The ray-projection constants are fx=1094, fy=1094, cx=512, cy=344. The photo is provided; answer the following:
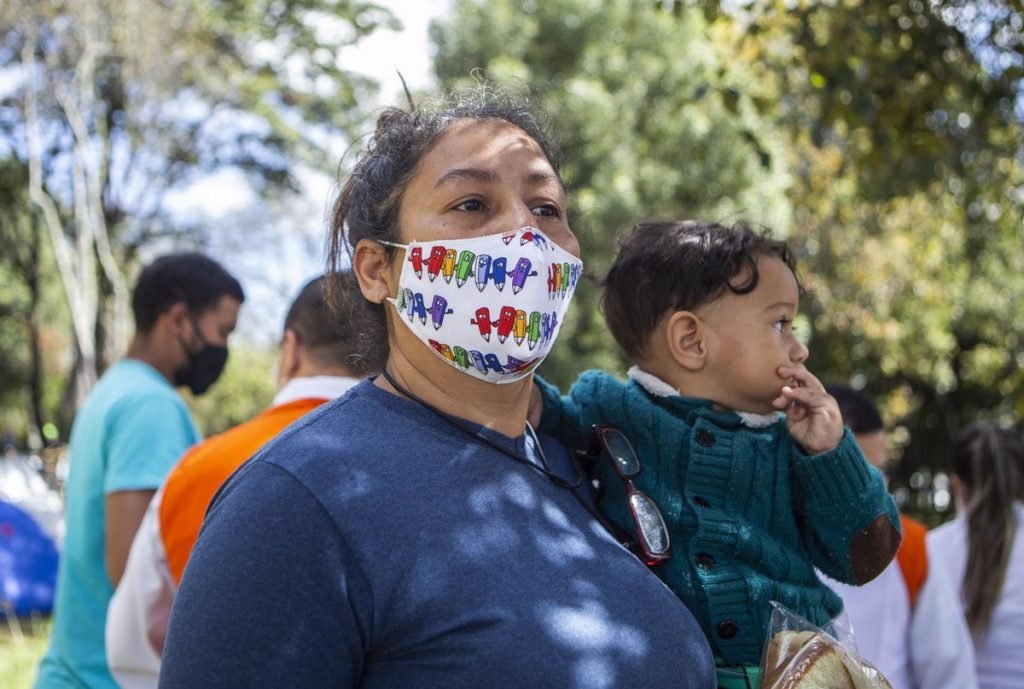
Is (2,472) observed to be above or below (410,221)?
below

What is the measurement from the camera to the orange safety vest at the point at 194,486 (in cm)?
315

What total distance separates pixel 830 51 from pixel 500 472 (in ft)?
12.8

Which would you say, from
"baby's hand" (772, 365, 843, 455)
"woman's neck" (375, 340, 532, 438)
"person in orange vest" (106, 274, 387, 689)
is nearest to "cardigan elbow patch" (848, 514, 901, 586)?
"baby's hand" (772, 365, 843, 455)

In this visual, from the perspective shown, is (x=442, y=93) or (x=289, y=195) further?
(x=289, y=195)

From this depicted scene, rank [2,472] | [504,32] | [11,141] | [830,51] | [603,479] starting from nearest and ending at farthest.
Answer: [603,479], [830,51], [2,472], [504,32], [11,141]

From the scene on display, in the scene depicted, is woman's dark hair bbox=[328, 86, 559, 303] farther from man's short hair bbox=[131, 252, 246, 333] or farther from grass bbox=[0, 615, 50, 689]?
grass bbox=[0, 615, 50, 689]

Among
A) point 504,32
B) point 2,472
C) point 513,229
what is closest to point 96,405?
point 513,229

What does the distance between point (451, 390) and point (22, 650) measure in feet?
29.0

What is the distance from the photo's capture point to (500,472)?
174cm

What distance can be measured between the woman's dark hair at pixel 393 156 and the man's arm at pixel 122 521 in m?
1.76

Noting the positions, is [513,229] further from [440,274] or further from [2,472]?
[2,472]

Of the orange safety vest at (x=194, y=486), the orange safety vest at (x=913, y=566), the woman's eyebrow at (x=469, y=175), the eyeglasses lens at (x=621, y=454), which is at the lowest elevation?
the orange safety vest at (x=913, y=566)

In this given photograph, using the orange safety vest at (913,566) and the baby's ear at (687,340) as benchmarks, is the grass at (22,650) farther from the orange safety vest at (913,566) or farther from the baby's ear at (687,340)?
the baby's ear at (687,340)

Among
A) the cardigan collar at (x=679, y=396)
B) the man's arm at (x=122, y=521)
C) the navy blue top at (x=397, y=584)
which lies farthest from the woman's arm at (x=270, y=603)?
the man's arm at (x=122, y=521)
